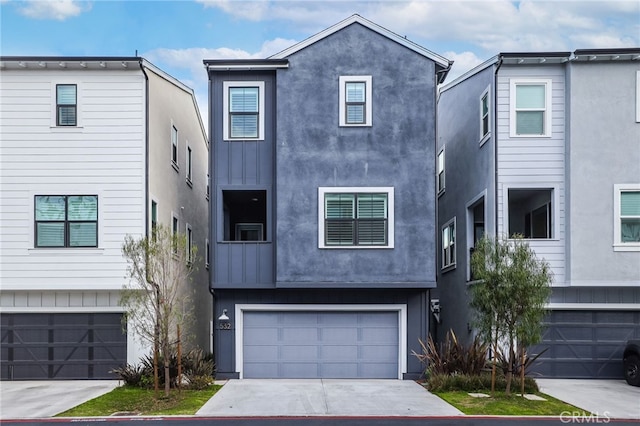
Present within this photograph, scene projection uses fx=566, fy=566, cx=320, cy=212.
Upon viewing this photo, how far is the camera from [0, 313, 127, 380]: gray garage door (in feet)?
51.7

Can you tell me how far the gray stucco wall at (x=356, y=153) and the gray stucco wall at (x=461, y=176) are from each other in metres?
1.86

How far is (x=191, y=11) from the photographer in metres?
17.4

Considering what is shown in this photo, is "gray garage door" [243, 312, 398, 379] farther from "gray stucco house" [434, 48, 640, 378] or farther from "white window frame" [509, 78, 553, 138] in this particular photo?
"white window frame" [509, 78, 553, 138]

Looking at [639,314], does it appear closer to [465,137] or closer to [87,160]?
[465,137]

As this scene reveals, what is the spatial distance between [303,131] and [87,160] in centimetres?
607

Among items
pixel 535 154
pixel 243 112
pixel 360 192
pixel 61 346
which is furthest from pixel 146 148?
pixel 535 154

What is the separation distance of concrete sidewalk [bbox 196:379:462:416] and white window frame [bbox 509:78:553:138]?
763cm

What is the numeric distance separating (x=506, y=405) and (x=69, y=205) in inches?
482

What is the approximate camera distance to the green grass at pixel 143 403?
1145 cm

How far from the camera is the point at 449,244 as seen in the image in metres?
21.0

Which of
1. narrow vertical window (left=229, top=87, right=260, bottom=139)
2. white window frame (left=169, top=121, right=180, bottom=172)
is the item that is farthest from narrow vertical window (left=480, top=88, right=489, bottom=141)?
white window frame (left=169, top=121, right=180, bottom=172)

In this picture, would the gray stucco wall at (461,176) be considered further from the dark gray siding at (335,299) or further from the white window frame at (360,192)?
the white window frame at (360,192)

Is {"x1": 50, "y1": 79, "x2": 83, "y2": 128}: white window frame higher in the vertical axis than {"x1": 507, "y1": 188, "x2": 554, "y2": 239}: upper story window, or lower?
higher

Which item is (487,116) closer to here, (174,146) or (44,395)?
(174,146)
